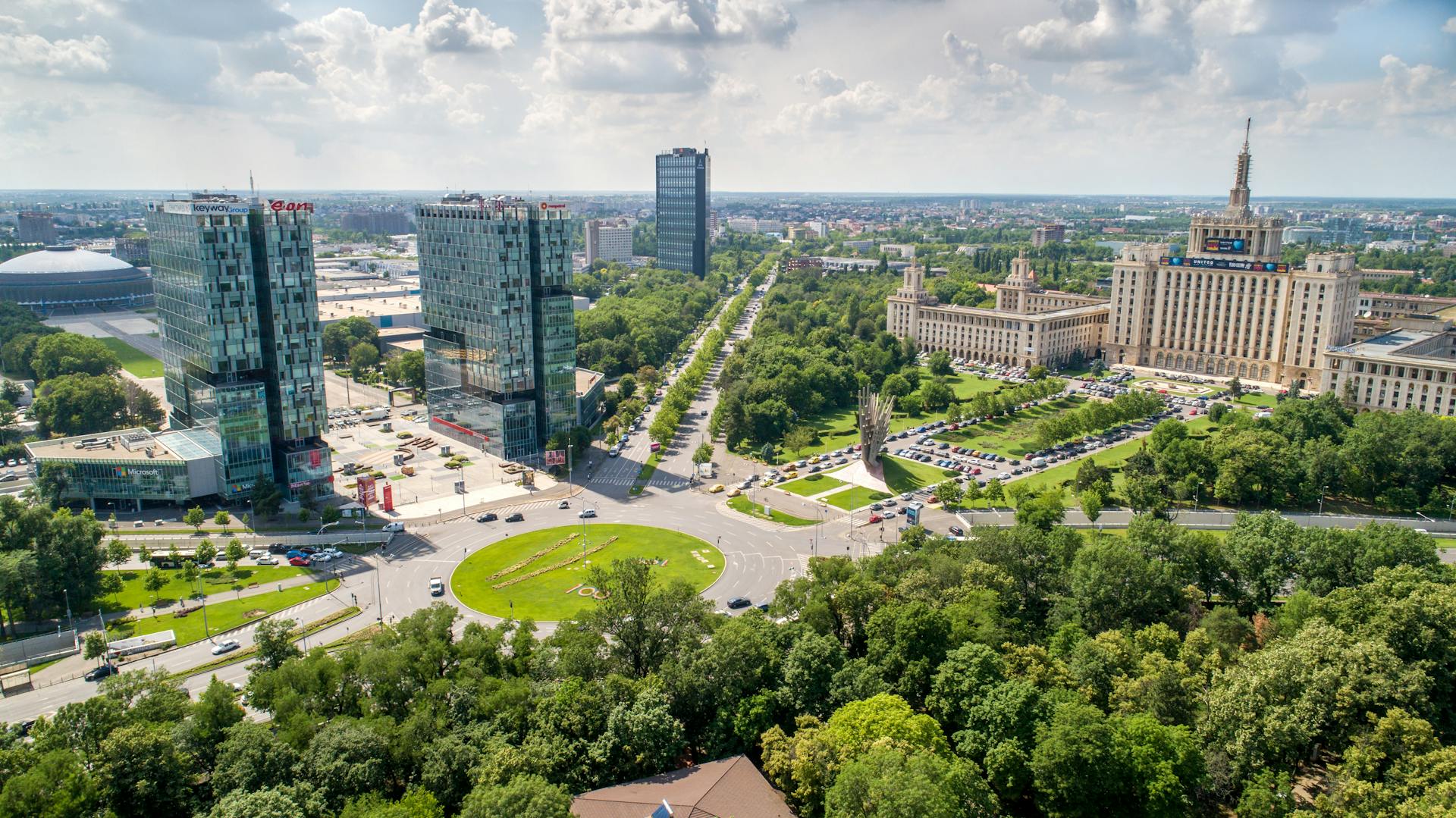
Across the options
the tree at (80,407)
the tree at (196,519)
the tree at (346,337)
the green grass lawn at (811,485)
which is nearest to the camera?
the tree at (196,519)

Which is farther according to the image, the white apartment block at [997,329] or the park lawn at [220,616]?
the white apartment block at [997,329]

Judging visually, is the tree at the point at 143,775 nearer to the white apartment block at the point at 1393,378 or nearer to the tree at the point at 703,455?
the tree at the point at 703,455

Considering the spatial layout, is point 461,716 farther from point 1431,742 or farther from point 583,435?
point 583,435

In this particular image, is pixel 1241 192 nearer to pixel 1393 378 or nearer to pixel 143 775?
pixel 1393 378

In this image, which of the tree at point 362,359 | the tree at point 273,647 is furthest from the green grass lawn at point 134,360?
the tree at point 273,647

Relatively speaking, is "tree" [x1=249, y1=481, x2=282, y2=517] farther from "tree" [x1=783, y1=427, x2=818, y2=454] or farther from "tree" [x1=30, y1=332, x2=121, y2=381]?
"tree" [x1=30, y1=332, x2=121, y2=381]

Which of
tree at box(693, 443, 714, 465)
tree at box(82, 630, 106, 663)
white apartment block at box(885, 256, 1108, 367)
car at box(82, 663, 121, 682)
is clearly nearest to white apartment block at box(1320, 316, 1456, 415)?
white apartment block at box(885, 256, 1108, 367)

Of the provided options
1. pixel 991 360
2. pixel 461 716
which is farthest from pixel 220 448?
pixel 991 360
